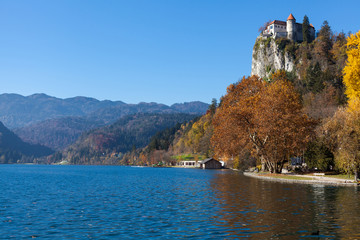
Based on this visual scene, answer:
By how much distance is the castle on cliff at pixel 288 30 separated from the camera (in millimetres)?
191125

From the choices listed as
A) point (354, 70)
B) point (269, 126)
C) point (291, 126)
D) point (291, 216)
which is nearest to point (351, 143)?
point (354, 70)

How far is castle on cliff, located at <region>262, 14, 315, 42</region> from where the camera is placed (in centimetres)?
19112

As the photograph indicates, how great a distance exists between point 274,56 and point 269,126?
123680 mm

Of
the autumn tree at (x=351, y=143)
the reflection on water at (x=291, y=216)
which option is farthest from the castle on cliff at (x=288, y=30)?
the reflection on water at (x=291, y=216)

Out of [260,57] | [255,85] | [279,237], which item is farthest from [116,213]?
[260,57]

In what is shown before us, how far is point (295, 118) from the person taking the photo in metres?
72.2

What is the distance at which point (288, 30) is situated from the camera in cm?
19262

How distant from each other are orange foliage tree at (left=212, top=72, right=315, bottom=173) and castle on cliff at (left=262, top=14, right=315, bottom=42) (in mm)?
117113

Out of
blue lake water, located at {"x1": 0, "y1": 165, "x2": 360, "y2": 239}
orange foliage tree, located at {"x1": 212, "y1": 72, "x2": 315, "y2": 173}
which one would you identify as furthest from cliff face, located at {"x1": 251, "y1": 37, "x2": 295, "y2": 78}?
blue lake water, located at {"x1": 0, "y1": 165, "x2": 360, "y2": 239}

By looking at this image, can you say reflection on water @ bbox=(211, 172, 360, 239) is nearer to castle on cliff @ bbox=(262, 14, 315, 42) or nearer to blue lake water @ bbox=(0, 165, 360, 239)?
blue lake water @ bbox=(0, 165, 360, 239)

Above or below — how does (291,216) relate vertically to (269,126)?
below

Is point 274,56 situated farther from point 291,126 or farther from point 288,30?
point 291,126

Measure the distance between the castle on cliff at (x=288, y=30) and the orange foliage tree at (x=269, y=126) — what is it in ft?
384

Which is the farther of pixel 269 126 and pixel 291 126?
pixel 269 126
